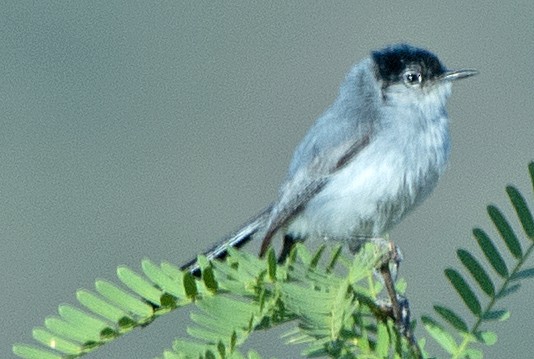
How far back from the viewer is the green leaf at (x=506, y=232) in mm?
1789

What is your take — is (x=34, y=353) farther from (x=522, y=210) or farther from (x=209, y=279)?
(x=522, y=210)

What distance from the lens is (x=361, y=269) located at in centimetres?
161

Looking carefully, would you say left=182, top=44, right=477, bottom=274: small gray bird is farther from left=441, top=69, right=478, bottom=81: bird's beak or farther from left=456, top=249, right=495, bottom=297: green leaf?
left=456, top=249, right=495, bottom=297: green leaf

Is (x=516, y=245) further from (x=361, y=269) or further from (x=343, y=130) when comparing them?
(x=343, y=130)

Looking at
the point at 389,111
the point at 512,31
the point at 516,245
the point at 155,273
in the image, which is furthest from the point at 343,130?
the point at 512,31

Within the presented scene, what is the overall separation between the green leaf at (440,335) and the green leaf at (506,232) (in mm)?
145

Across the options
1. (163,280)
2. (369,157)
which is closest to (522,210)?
(163,280)

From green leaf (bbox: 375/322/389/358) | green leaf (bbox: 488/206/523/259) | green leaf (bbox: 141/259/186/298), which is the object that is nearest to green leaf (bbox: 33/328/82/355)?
green leaf (bbox: 141/259/186/298)

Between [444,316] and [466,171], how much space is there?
12.5m

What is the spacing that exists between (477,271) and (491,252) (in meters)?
0.04

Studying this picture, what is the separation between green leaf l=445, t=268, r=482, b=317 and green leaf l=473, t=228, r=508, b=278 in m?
0.06

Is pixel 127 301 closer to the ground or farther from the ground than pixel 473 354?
farther from the ground

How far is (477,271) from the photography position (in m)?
1.77

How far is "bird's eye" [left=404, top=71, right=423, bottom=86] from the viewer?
4.36 metres
